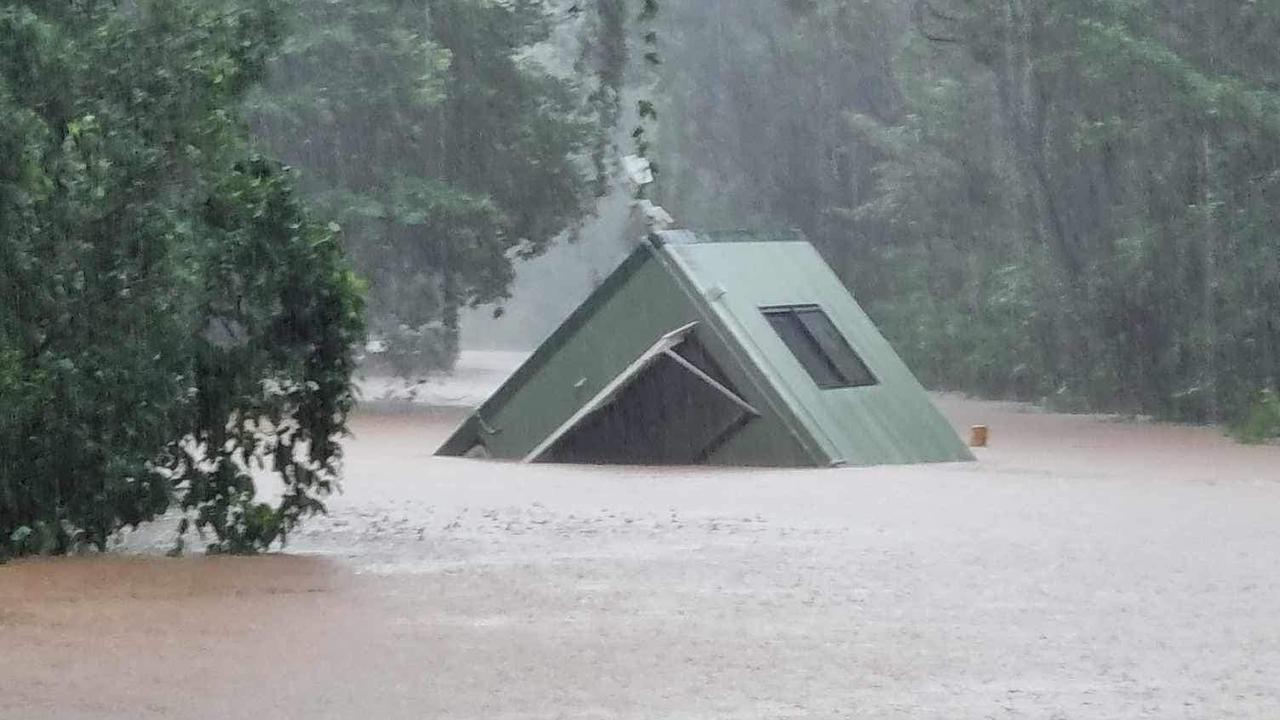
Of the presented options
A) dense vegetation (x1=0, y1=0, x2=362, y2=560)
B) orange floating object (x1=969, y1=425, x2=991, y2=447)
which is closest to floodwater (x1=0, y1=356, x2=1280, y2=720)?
dense vegetation (x1=0, y1=0, x2=362, y2=560)

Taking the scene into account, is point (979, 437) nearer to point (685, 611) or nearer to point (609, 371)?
point (609, 371)

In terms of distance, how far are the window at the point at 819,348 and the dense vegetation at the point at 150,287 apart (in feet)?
24.2

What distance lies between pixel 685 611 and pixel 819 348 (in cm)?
951

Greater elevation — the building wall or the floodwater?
the building wall

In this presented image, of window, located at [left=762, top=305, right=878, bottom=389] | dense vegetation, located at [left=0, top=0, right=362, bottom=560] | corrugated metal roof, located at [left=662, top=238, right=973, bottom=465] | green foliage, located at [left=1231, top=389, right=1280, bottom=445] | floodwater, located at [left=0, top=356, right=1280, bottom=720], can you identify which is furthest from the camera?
green foliage, located at [left=1231, top=389, right=1280, bottom=445]

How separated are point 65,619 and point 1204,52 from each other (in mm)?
19099

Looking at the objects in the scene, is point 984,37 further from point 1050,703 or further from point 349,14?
point 1050,703

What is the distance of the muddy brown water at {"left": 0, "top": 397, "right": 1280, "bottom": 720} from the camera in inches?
287

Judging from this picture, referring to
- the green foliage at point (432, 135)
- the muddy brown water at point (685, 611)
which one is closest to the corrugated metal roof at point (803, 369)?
the muddy brown water at point (685, 611)

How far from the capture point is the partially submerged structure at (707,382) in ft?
58.1

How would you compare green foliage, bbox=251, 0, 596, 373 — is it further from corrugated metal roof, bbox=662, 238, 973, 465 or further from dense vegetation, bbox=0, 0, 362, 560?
dense vegetation, bbox=0, 0, 362, 560

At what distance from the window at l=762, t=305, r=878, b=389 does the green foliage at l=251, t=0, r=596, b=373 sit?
9989 mm

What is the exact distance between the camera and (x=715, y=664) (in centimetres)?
795

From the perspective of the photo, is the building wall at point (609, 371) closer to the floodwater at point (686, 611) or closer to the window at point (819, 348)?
the window at point (819, 348)
